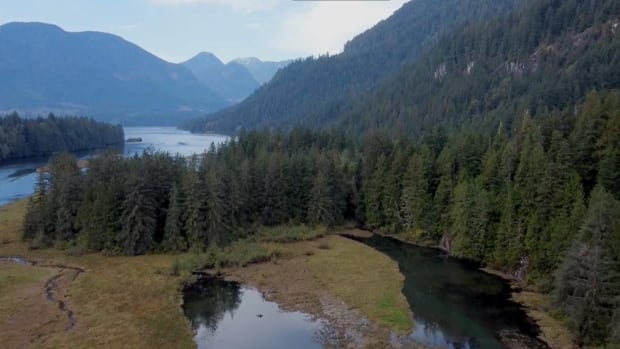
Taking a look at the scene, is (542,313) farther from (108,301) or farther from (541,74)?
(541,74)

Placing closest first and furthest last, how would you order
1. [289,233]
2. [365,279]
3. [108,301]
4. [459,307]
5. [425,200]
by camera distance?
[108,301], [459,307], [365,279], [425,200], [289,233]

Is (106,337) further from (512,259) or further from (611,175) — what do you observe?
(611,175)

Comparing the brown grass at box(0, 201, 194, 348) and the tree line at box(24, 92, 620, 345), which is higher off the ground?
the tree line at box(24, 92, 620, 345)

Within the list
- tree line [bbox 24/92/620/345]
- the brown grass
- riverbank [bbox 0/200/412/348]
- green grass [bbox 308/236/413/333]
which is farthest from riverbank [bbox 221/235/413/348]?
tree line [bbox 24/92/620/345]

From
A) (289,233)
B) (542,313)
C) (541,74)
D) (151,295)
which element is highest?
(541,74)

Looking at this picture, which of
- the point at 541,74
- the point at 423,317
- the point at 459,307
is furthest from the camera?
the point at 541,74

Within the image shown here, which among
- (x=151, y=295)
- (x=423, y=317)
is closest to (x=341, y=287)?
(x=423, y=317)

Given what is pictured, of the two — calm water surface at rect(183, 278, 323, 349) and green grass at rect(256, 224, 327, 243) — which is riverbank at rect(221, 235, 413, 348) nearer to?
calm water surface at rect(183, 278, 323, 349)

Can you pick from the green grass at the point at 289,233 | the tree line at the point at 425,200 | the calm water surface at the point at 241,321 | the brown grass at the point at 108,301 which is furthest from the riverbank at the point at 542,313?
the brown grass at the point at 108,301

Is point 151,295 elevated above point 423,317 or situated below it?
below
